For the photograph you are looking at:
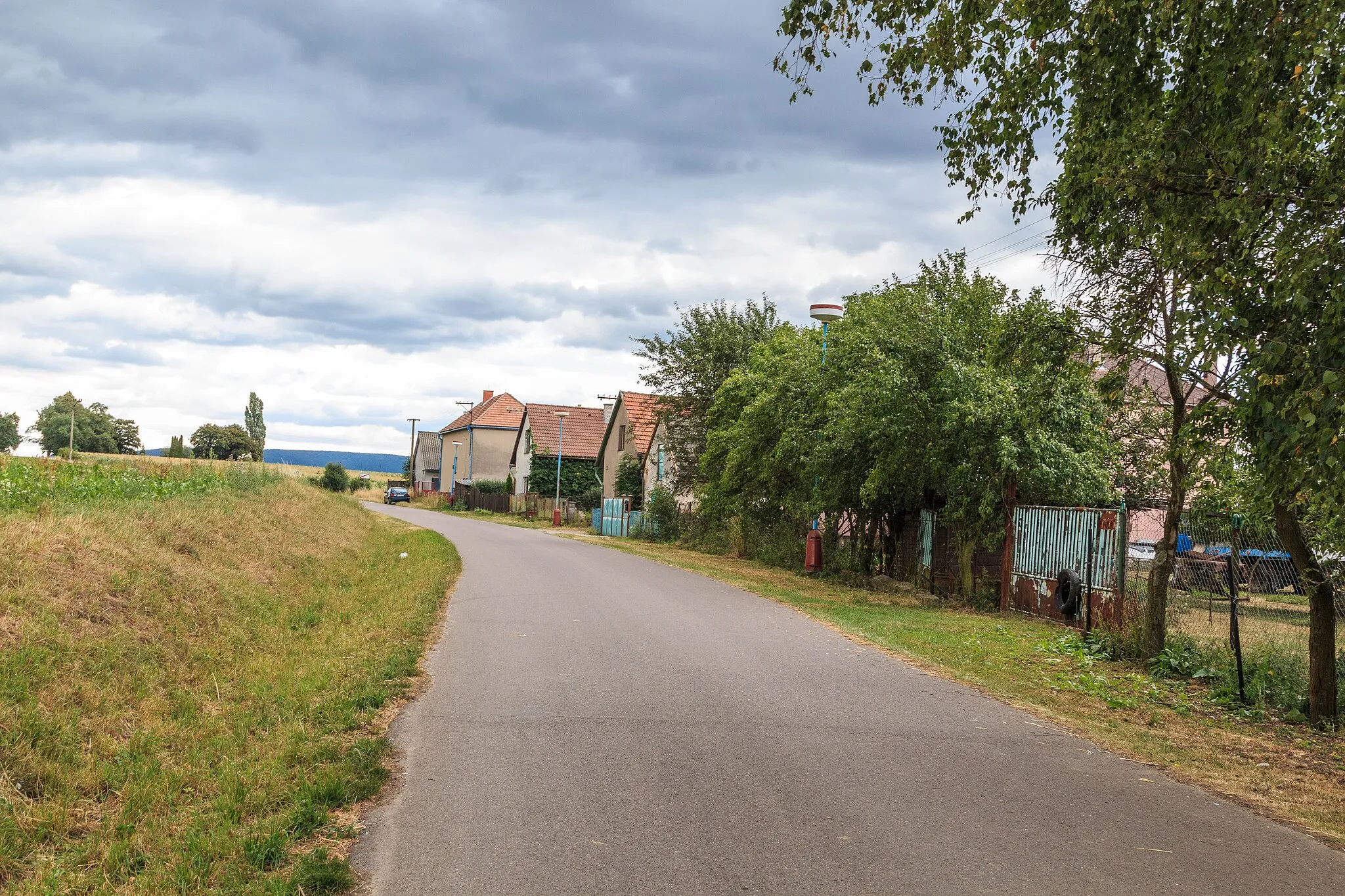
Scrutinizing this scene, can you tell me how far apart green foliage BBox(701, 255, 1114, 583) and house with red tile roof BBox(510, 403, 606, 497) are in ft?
137

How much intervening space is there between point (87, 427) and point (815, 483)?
181 ft

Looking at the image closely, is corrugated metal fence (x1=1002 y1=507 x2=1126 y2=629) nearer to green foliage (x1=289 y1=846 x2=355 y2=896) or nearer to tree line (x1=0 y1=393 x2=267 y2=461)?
green foliage (x1=289 y1=846 x2=355 y2=896)

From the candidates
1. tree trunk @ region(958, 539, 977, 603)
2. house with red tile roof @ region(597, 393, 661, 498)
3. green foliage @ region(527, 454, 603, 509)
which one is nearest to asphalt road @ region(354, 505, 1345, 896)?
tree trunk @ region(958, 539, 977, 603)

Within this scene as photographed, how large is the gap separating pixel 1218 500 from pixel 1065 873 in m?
7.64

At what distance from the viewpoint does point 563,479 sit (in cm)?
6356

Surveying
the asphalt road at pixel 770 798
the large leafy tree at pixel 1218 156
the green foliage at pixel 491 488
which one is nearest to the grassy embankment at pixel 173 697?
the asphalt road at pixel 770 798

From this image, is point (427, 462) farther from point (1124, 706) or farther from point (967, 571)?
point (1124, 706)

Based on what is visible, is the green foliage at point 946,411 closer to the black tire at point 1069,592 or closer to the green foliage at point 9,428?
the black tire at point 1069,592

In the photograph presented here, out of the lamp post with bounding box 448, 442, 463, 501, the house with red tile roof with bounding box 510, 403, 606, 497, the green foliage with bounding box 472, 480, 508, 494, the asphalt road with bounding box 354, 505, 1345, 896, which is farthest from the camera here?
the lamp post with bounding box 448, 442, 463, 501

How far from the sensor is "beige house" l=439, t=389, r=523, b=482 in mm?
84250

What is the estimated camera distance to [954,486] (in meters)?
17.5

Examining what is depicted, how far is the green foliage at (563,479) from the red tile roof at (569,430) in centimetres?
64

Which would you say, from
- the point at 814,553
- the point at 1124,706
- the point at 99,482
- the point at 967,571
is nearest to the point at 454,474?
the point at 814,553

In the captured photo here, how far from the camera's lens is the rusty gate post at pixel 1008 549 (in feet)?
57.3
